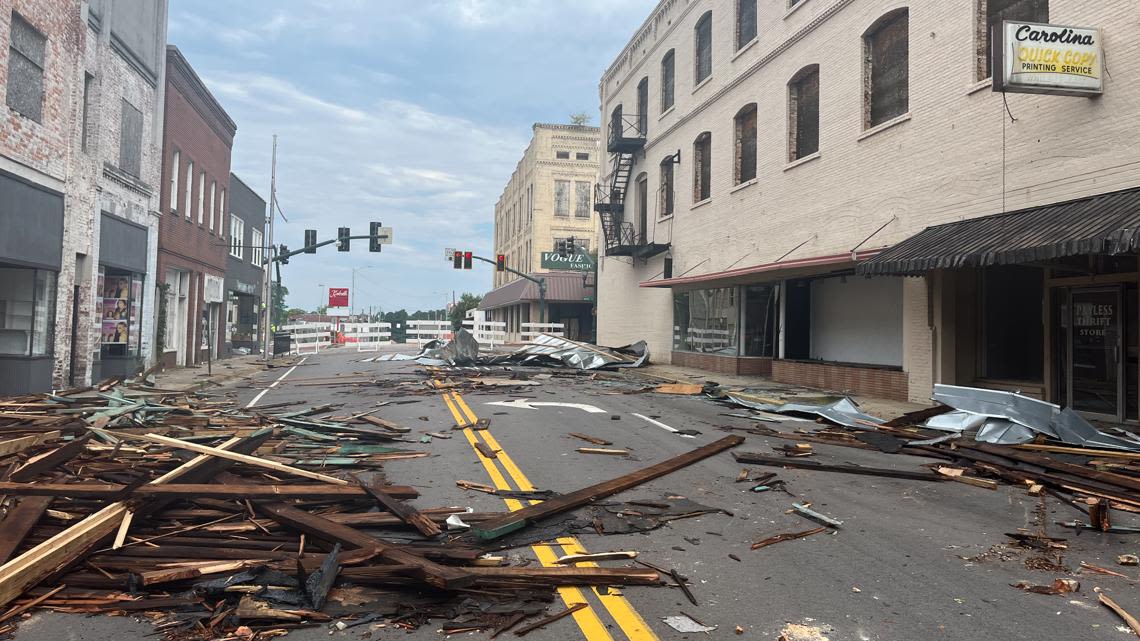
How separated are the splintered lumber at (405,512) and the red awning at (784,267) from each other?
12.2 metres

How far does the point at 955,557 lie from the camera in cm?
529

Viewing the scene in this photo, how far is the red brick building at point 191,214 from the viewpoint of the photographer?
893 inches

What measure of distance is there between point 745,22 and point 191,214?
20306mm

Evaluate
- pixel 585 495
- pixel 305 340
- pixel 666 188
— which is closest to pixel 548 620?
pixel 585 495

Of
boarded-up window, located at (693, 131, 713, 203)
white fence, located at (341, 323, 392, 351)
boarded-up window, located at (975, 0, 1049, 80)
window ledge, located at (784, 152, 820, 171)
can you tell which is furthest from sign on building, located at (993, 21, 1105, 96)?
white fence, located at (341, 323, 392, 351)

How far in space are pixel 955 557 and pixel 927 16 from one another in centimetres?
1348

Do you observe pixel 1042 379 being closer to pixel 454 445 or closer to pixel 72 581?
pixel 454 445

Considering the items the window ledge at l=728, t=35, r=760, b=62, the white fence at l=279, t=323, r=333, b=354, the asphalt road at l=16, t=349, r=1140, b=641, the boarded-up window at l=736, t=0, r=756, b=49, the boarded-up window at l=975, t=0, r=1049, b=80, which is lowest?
the asphalt road at l=16, t=349, r=1140, b=641

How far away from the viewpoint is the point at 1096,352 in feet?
38.5

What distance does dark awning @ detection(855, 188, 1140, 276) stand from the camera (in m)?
9.38

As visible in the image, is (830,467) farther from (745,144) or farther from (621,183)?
(621,183)

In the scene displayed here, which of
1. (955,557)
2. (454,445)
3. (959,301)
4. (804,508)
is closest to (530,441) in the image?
(454,445)

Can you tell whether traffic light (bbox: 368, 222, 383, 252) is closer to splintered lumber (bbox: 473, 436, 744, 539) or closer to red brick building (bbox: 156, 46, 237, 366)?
red brick building (bbox: 156, 46, 237, 366)

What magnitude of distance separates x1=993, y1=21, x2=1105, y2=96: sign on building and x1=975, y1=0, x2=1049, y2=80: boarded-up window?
1757mm
